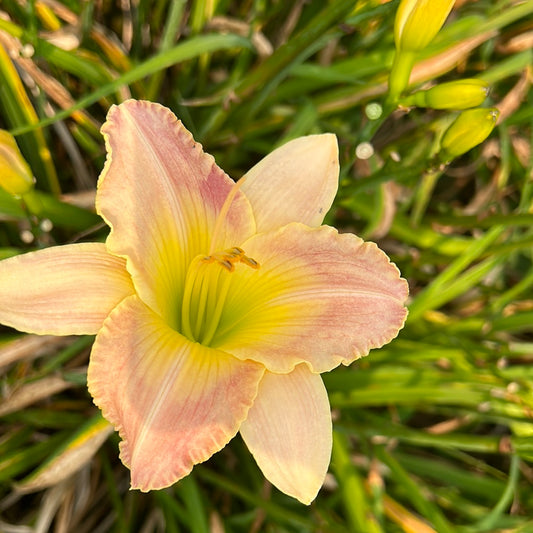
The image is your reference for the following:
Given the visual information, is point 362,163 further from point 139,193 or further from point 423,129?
point 139,193

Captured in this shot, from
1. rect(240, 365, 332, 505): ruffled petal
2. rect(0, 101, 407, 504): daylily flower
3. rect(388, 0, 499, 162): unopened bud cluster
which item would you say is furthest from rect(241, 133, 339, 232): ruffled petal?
rect(240, 365, 332, 505): ruffled petal

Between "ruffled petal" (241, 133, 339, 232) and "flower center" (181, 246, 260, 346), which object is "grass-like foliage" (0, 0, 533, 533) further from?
"flower center" (181, 246, 260, 346)

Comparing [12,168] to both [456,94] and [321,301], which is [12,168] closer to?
[321,301]

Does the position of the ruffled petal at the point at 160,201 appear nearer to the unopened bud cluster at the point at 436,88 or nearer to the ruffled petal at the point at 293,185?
the ruffled petal at the point at 293,185

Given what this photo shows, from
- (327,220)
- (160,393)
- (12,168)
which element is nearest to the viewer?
(160,393)

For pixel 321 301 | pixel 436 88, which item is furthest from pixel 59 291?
pixel 436 88

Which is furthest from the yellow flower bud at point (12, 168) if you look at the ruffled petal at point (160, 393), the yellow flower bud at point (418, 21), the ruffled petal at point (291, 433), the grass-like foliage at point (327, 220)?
the yellow flower bud at point (418, 21)

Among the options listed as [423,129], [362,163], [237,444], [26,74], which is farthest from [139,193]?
[423,129]
